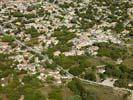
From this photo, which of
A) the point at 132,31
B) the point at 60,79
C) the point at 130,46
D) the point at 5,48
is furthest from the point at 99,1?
the point at 60,79

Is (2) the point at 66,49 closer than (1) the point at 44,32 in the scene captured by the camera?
Yes

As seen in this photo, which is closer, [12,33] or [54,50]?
[54,50]

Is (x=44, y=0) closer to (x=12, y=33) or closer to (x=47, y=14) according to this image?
(x=47, y=14)

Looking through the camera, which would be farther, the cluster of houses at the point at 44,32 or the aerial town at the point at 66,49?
the cluster of houses at the point at 44,32

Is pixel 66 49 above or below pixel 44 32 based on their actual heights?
below

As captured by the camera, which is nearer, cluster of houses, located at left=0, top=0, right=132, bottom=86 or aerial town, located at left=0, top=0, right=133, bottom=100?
aerial town, located at left=0, top=0, right=133, bottom=100

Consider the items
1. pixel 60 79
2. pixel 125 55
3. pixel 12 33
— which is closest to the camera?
pixel 60 79

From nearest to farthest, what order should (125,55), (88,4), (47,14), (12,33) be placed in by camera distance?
(125,55)
(12,33)
(47,14)
(88,4)
